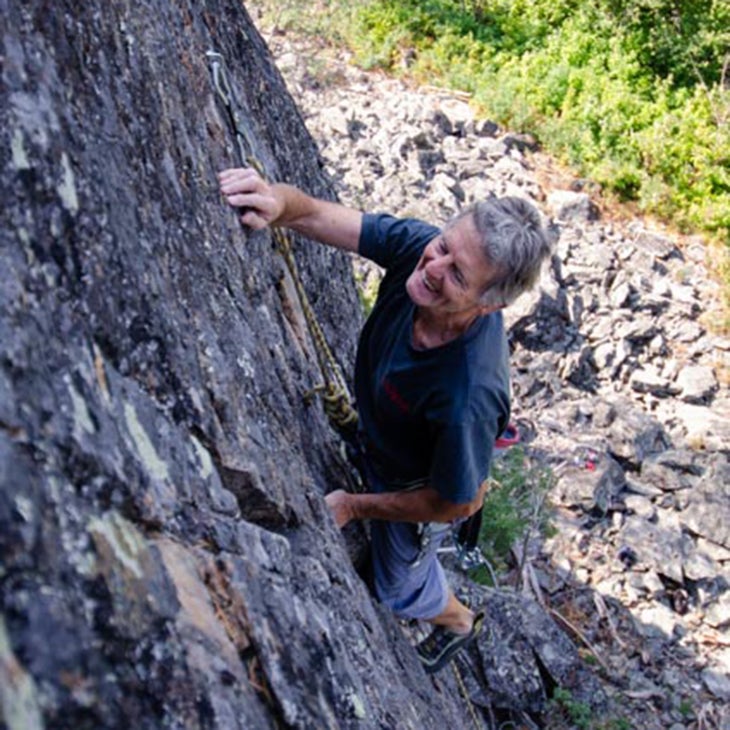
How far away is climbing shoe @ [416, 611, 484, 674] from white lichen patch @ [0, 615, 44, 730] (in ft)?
9.35

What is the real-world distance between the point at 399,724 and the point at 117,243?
157 centimetres

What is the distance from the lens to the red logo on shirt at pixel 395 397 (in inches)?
109

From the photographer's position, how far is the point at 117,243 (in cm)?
175

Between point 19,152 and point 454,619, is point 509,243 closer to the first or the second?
point 19,152

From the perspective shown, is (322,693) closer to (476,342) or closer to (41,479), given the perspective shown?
(41,479)

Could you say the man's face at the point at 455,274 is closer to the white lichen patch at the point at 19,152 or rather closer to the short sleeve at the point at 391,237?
the short sleeve at the point at 391,237

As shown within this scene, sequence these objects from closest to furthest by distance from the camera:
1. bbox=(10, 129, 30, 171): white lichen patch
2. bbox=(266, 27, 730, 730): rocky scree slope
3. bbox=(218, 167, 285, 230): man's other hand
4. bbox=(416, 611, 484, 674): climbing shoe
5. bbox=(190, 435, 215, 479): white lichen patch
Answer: bbox=(10, 129, 30, 171): white lichen patch → bbox=(190, 435, 215, 479): white lichen patch → bbox=(218, 167, 285, 230): man's other hand → bbox=(416, 611, 484, 674): climbing shoe → bbox=(266, 27, 730, 730): rocky scree slope

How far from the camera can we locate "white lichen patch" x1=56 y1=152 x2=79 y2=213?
1.58 meters

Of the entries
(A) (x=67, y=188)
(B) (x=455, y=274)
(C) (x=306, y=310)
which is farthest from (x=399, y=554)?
(A) (x=67, y=188)

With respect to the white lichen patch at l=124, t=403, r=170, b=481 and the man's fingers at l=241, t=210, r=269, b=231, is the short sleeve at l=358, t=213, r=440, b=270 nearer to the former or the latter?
the man's fingers at l=241, t=210, r=269, b=231

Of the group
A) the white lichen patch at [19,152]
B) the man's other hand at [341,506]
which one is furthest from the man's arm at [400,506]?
the white lichen patch at [19,152]

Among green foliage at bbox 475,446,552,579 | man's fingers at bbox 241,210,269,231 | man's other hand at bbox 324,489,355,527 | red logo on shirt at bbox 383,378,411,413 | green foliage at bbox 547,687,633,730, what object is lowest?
green foliage at bbox 547,687,633,730

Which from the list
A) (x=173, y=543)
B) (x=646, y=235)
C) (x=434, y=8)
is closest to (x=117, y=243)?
(x=173, y=543)

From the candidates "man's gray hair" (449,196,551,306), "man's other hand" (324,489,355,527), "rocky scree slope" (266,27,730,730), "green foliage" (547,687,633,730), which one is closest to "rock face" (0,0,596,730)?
"man's other hand" (324,489,355,527)
